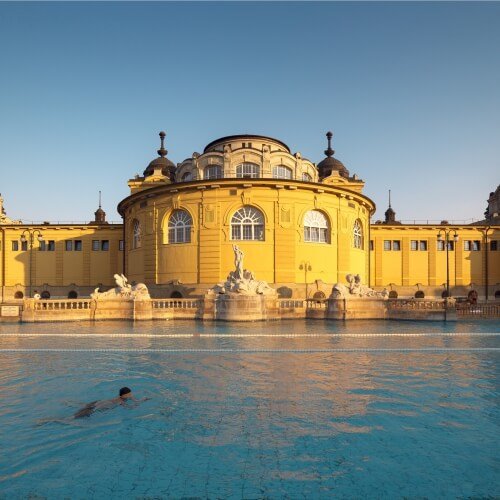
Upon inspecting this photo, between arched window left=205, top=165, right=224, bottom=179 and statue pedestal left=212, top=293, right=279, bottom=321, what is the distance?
1713 centimetres

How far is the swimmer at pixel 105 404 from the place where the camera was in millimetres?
7504

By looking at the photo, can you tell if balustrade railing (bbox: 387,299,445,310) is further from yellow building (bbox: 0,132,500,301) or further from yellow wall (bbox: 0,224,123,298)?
yellow wall (bbox: 0,224,123,298)

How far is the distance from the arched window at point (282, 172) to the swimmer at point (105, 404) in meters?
31.5

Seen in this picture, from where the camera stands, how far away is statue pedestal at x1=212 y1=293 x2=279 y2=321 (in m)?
22.6

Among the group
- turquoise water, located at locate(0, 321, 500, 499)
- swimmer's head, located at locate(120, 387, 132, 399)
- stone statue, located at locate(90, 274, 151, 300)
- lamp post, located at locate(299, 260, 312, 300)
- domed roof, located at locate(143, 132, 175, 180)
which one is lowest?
turquoise water, located at locate(0, 321, 500, 499)

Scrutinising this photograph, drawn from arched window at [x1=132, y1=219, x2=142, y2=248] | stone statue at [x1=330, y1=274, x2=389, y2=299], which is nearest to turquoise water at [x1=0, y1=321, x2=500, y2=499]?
stone statue at [x1=330, y1=274, x2=389, y2=299]

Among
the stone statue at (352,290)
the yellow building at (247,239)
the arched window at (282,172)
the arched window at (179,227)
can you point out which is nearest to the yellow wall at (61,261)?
the yellow building at (247,239)

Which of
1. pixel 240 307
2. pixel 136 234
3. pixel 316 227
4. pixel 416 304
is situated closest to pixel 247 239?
pixel 316 227

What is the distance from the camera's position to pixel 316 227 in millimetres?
33250

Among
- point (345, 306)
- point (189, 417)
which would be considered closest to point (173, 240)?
point (345, 306)

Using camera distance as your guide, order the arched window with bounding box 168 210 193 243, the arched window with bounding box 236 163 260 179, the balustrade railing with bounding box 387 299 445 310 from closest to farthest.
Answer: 1. the balustrade railing with bounding box 387 299 445 310
2. the arched window with bounding box 168 210 193 243
3. the arched window with bounding box 236 163 260 179

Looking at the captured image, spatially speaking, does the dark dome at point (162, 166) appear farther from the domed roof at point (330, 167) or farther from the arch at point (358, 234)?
the arch at point (358, 234)

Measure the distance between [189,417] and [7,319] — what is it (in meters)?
22.3

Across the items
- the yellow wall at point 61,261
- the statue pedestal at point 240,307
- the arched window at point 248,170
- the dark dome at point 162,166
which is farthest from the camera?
the dark dome at point 162,166
